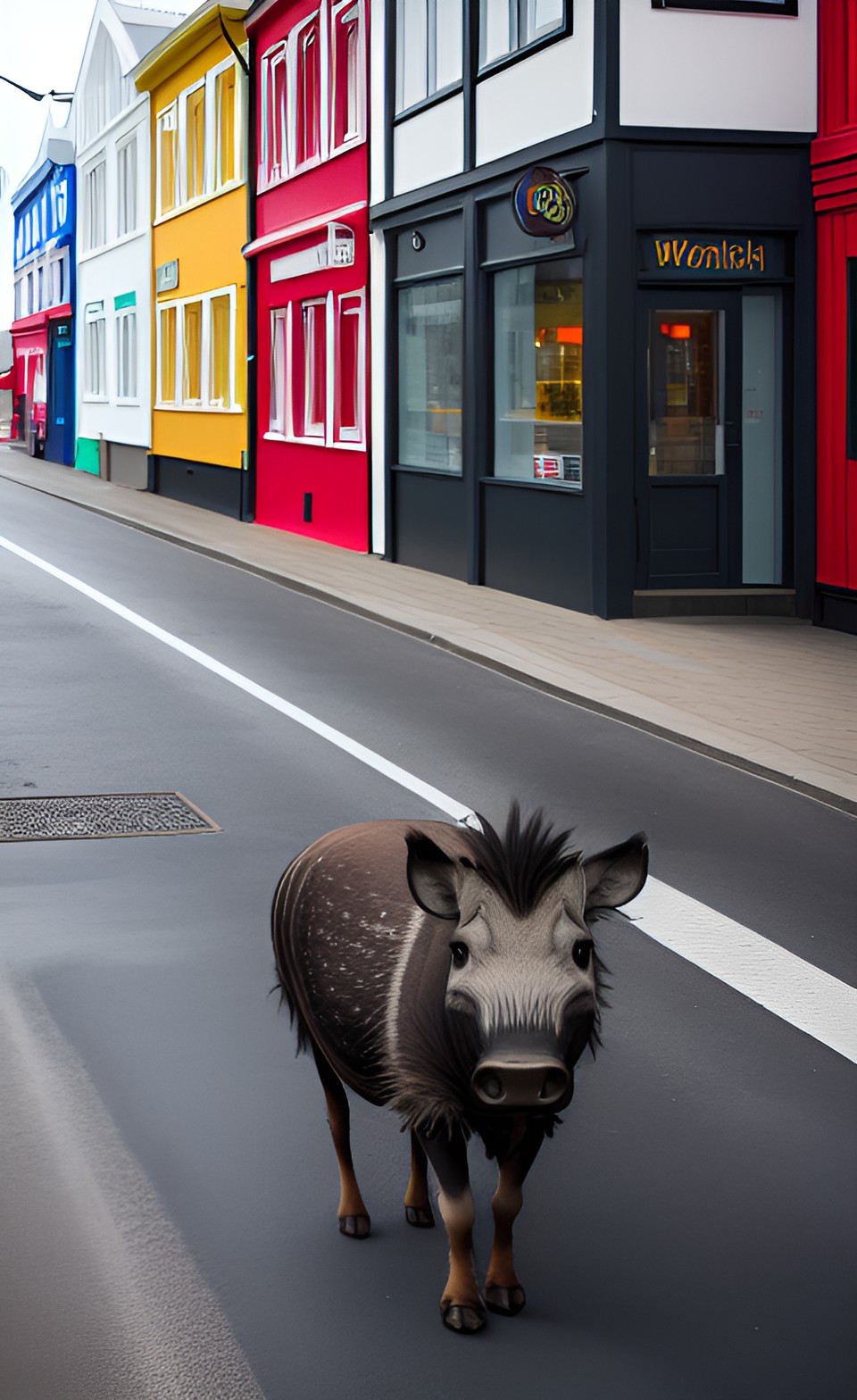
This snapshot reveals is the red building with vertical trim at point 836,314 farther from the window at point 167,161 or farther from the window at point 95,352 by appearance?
the window at point 95,352

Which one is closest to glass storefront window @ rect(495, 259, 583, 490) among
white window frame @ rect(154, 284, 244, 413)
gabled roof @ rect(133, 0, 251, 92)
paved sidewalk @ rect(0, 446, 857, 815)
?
paved sidewalk @ rect(0, 446, 857, 815)

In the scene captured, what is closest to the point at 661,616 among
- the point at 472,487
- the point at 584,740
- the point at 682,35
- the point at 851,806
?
the point at 472,487

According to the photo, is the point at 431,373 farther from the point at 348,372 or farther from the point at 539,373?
the point at 348,372

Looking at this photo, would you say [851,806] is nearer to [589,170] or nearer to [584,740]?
[584,740]

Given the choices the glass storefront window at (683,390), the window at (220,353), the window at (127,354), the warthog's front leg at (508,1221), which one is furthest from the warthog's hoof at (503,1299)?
the window at (127,354)

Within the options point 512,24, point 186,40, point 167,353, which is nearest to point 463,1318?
point 512,24

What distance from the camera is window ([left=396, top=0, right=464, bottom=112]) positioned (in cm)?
2089

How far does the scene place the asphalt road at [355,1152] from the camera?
149 inches

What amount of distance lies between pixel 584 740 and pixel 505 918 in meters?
7.90

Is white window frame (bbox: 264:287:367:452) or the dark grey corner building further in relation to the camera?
white window frame (bbox: 264:287:367:452)

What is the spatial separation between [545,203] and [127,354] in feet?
82.4

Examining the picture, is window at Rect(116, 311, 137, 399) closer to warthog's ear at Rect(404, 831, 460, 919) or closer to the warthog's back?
the warthog's back

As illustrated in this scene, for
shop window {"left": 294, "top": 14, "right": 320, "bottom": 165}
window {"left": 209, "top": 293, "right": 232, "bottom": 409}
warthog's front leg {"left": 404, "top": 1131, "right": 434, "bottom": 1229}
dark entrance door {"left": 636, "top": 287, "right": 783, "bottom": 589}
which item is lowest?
warthog's front leg {"left": 404, "top": 1131, "right": 434, "bottom": 1229}

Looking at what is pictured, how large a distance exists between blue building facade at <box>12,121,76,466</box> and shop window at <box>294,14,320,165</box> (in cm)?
2184
